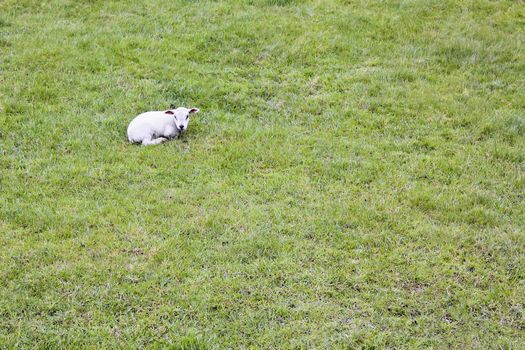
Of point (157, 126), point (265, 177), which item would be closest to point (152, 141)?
point (157, 126)

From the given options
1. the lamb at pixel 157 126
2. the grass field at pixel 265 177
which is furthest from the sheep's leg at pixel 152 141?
the grass field at pixel 265 177

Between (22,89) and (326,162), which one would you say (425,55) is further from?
(22,89)

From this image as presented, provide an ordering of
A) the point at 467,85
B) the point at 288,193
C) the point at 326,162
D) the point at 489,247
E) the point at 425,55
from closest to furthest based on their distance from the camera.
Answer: the point at 489,247 < the point at 288,193 < the point at 326,162 < the point at 467,85 < the point at 425,55

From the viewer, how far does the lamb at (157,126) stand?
35.2 ft

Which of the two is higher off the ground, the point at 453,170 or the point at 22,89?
the point at 22,89

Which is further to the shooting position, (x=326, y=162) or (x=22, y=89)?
(x=22, y=89)

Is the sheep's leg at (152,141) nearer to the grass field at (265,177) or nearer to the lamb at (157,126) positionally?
the lamb at (157,126)

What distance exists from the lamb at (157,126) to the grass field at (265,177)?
27 centimetres

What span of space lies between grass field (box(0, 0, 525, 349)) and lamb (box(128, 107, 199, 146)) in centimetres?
27

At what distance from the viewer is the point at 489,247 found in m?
8.34

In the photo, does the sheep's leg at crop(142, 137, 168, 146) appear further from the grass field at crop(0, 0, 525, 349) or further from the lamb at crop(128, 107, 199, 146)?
the grass field at crop(0, 0, 525, 349)

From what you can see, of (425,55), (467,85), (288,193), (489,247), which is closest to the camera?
(489,247)

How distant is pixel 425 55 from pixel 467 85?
155cm

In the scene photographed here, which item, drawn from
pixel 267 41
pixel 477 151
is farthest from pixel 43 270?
pixel 267 41
